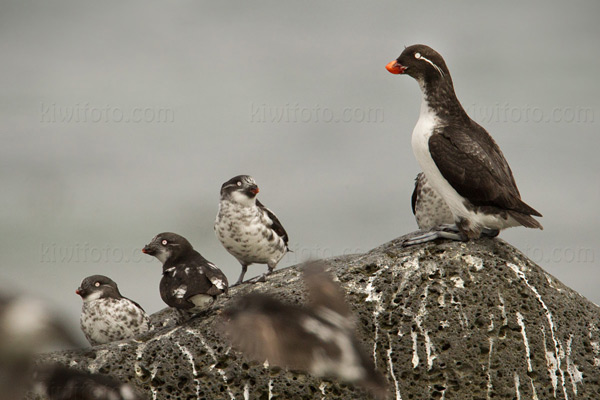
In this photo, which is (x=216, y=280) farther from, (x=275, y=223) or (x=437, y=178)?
(x=437, y=178)

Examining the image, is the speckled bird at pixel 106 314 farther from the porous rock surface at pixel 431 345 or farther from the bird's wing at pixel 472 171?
the bird's wing at pixel 472 171

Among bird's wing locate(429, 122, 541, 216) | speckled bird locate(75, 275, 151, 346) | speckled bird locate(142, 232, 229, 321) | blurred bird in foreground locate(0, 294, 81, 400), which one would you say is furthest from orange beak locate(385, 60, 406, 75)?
blurred bird in foreground locate(0, 294, 81, 400)

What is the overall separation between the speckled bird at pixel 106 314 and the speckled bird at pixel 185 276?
2.37 feet

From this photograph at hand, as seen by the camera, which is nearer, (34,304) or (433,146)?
(34,304)

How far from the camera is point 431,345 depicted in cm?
848

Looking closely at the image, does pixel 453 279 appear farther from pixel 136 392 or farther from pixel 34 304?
pixel 34 304

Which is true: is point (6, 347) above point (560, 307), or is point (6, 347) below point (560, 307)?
below

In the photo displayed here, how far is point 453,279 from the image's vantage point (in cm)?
881

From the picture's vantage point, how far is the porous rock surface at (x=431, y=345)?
27.5ft

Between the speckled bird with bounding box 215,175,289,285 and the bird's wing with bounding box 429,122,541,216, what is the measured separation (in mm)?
2259

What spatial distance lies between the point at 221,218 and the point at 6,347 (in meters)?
3.33

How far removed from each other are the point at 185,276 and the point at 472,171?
318cm

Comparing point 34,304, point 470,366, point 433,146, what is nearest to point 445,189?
point 433,146

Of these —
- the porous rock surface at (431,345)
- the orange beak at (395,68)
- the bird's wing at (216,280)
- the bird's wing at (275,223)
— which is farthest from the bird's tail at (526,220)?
the bird's wing at (216,280)
